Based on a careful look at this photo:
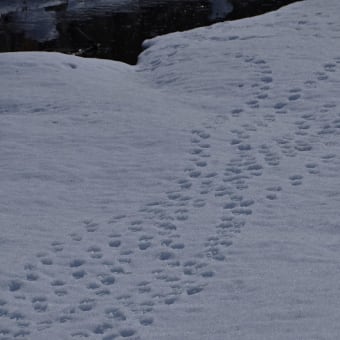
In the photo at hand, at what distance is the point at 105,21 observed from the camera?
28.6 metres

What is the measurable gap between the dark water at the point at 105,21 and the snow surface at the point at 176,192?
6.91 meters

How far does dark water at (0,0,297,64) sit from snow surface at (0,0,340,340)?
272 inches

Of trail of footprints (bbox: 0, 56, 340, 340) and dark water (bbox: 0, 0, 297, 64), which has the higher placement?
dark water (bbox: 0, 0, 297, 64)

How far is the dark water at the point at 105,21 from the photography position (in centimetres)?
2427

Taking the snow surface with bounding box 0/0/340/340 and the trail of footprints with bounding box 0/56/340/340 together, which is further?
the trail of footprints with bounding box 0/56/340/340

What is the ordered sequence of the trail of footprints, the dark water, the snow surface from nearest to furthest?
the snow surface
the trail of footprints
the dark water

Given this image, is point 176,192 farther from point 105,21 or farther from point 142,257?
point 105,21

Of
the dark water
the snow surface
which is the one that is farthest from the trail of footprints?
the dark water

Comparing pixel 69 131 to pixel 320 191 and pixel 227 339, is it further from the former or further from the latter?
pixel 227 339

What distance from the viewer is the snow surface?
24.1 ft

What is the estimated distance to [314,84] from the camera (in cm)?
1366

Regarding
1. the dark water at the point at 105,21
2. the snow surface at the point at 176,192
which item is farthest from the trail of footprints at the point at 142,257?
the dark water at the point at 105,21

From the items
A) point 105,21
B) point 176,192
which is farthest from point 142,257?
point 105,21

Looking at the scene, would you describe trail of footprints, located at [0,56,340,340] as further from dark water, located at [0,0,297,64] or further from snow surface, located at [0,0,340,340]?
dark water, located at [0,0,297,64]
